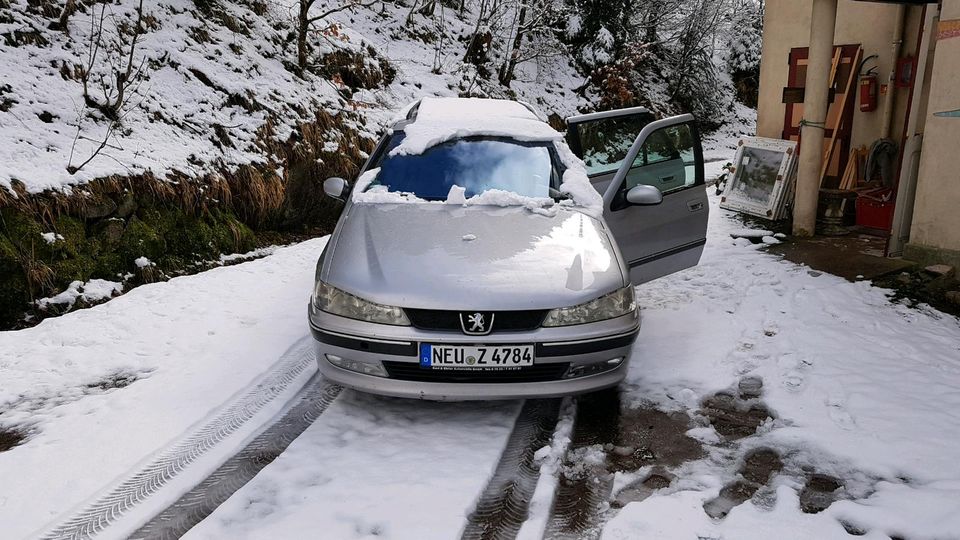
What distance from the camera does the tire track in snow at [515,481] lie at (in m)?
2.81

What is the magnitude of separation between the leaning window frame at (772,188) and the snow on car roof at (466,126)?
15.5 ft

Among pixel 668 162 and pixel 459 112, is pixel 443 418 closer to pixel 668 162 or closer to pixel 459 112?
pixel 459 112

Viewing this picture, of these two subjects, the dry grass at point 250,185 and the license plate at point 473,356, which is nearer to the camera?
the license plate at point 473,356

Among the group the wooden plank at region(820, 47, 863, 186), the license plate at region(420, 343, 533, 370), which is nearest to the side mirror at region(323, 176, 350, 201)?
the license plate at region(420, 343, 533, 370)

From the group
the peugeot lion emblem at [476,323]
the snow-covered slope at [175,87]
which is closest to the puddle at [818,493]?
the peugeot lion emblem at [476,323]

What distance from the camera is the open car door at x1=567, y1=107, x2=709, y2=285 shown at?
16.7 ft

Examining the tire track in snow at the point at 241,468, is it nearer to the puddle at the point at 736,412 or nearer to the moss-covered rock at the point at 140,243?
the puddle at the point at 736,412

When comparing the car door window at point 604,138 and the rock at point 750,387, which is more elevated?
the car door window at point 604,138

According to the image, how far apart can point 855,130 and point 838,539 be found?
775cm

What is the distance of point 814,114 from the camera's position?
25.7 feet

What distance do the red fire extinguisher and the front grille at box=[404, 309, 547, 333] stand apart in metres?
7.37

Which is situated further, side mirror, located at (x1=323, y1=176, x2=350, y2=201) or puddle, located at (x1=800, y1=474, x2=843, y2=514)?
side mirror, located at (x1=323, y1=176, x2=350, y2=201)

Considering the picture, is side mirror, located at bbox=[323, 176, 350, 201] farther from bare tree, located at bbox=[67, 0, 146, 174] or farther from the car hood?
bare tree, located at bbox=[67, 0, 146, 174]

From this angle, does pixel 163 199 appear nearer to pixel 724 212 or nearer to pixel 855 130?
pixel 724 212
